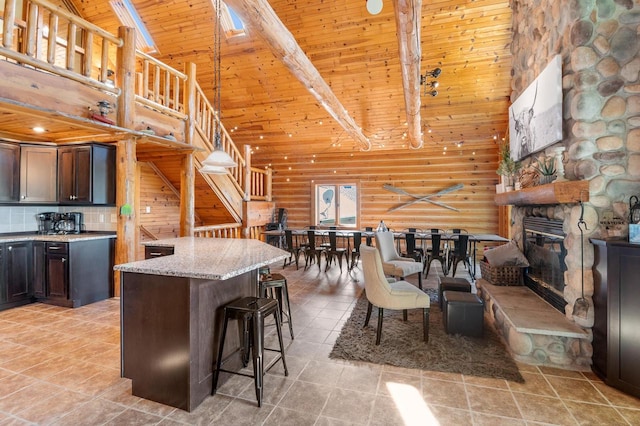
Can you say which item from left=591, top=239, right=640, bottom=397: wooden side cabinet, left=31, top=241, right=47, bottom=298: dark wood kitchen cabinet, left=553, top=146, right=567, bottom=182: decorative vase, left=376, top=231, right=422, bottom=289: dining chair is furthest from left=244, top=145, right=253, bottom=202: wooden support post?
left=591, top=239, right=640, bottom=397: wooden side cabinet

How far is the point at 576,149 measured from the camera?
2773 mm

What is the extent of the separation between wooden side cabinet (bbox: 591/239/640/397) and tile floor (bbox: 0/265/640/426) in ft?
0.46

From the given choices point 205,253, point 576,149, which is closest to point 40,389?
point 205,253

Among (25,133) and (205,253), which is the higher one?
(25,133)

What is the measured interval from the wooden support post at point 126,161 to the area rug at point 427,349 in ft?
10.7

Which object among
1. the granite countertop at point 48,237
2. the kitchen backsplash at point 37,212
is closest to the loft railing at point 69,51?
the kitchen backsplash at point 37,212

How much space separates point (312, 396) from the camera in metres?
2.25

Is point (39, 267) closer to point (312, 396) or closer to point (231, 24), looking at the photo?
point (312, 396)

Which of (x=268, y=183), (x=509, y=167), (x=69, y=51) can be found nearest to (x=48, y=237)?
(x=69, y=51)

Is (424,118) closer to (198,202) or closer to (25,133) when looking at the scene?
(198,202)

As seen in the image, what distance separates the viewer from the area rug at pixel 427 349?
263cm

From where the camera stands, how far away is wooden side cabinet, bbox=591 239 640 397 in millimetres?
2242

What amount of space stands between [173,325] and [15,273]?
11.9ft

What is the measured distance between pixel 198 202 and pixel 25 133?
116 inches
